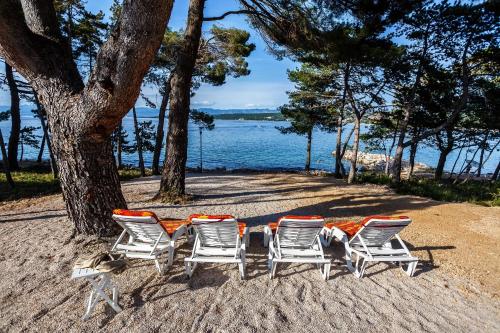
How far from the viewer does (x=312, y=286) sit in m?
3.60

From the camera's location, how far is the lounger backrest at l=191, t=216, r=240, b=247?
366 centimetres

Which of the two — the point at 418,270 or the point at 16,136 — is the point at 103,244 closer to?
the point at 418,270

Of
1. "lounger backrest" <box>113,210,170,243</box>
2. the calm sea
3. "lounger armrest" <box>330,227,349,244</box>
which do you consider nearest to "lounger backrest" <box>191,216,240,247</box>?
"lounger backrest" <box>113,210,170,243</box>

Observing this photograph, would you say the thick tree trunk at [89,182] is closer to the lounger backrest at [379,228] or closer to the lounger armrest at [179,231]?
the lounger armrest at [179,231]

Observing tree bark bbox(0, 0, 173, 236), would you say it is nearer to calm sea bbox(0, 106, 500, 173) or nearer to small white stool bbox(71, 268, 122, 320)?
small white stool bbox(71, 268, 122, 320)

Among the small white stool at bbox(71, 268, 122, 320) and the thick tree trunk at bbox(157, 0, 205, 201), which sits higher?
the thick tree trunk at bbox(157, 0, 205, 201)

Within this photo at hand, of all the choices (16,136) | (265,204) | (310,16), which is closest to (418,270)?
(265,204)

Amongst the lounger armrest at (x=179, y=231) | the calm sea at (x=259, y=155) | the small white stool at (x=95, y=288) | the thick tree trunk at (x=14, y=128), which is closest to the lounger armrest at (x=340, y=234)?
the lounger armrest at (x=179, y=231)

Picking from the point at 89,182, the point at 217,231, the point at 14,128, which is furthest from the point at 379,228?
the point at 14,128

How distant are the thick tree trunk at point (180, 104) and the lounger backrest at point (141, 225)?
3.55 m

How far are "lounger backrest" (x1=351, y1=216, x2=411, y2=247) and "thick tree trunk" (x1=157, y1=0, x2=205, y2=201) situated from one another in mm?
5065

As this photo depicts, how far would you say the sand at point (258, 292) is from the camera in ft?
9.44

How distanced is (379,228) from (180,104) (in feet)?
18.5

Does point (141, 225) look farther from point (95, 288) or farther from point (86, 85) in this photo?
point (86, 85)
